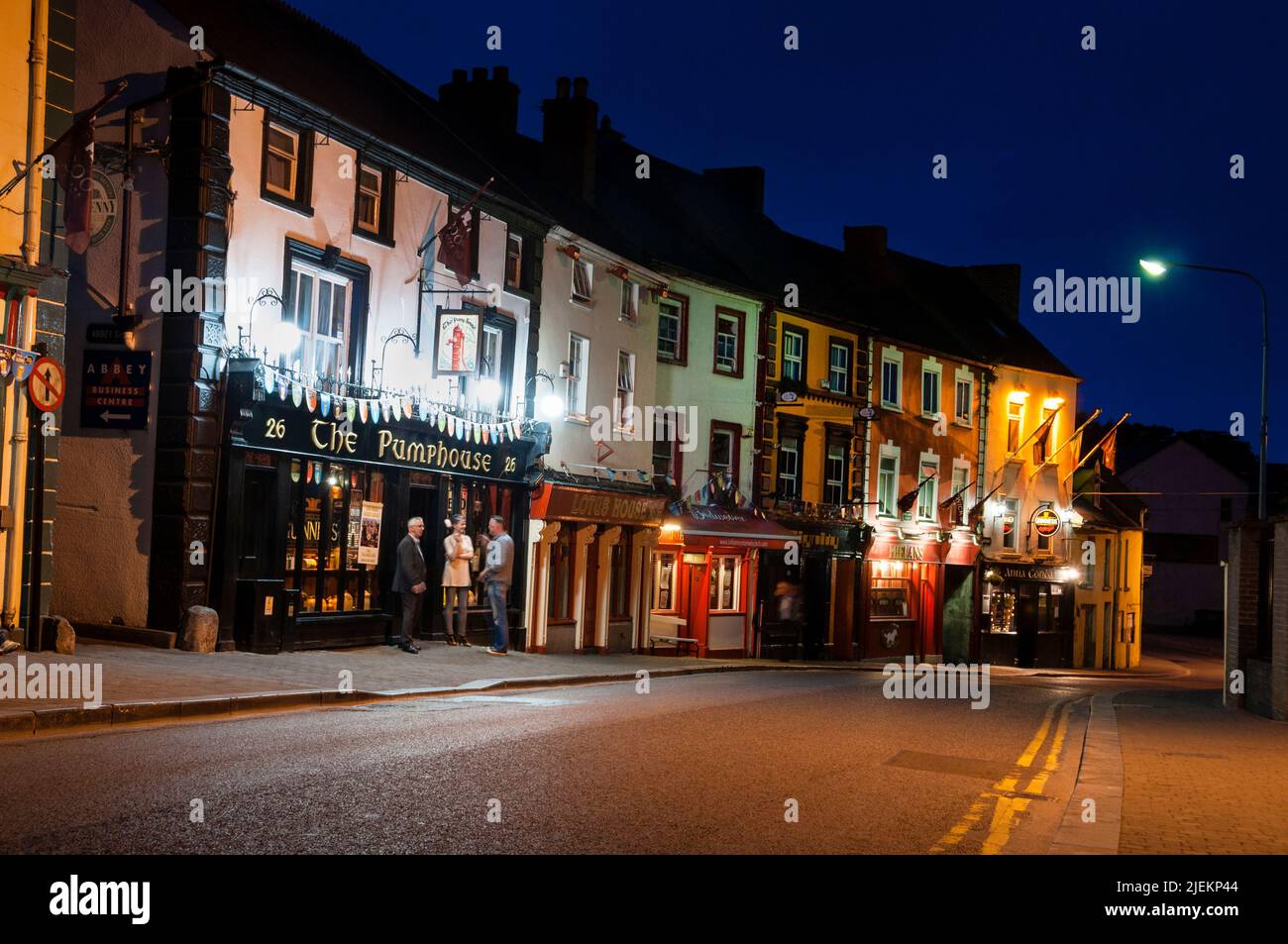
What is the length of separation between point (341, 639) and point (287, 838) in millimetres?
13176

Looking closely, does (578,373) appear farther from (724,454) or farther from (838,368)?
(838,368)

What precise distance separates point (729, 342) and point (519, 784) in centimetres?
2609

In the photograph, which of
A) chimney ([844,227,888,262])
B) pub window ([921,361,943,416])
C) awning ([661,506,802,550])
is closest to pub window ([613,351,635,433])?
awning ([661,506,802,550])

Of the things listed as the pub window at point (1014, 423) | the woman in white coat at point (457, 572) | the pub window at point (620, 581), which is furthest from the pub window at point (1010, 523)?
the woman in white coat at point (457, 572)

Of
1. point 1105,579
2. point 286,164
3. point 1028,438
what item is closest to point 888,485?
point 1028,438

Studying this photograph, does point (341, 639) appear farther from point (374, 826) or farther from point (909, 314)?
point (909, 314)

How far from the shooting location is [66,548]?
58.4ft

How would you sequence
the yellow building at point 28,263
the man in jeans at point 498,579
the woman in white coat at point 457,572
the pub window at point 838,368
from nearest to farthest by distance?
1. the yellow building at point 28,263
2. the woman in white coat at point 457,572
3. the man in jeans at point 498,579
4. the pub window at point 838,368

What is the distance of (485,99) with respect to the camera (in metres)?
31.0

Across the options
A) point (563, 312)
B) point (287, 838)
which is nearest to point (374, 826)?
point (287, 838)

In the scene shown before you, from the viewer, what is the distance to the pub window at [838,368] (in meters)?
38.0

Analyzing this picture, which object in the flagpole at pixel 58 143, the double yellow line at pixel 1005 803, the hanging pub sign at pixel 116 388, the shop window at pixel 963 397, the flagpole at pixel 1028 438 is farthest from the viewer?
the flagpole at pixel 1028 438

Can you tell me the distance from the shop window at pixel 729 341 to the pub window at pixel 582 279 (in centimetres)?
655

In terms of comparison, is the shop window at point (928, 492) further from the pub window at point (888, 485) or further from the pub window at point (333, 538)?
the pub window at point (333, 538)
